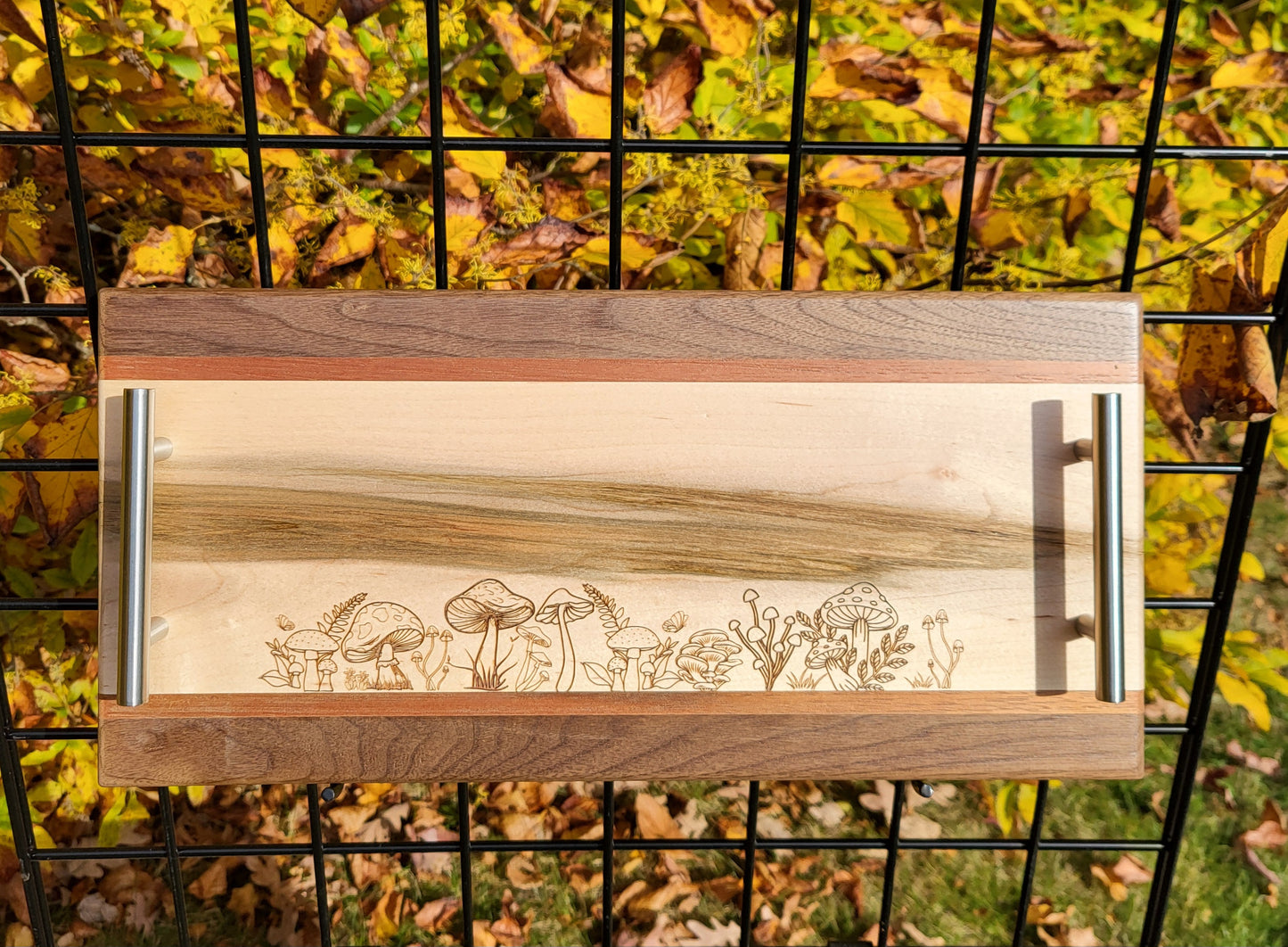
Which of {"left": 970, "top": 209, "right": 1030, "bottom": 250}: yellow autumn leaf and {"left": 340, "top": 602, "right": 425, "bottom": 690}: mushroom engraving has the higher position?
{"left": 970, "top": 209, "right": 1030, "bottom": 250}: yellow autumn leaf

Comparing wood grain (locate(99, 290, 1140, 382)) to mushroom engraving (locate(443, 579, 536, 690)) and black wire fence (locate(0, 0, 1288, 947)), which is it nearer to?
black wire fence (locate(0, 0, 1288, 947))

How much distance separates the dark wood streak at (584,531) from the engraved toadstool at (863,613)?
0.02 metres

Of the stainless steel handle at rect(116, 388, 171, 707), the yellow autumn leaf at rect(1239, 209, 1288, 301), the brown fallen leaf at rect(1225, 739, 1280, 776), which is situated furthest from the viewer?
the brown fallen leaf at rect(1225, 739, 1280, 776)

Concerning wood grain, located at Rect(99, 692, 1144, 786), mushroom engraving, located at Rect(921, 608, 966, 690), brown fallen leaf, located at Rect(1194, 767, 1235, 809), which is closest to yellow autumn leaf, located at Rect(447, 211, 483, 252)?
wood grain, located at Rect(99, 692, 1144, 786)

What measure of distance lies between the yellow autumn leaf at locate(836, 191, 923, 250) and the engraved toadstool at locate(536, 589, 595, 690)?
552 mm

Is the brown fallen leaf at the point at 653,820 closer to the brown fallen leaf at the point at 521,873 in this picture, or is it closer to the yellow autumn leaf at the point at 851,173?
the brown fallen leaf at the point at 521,873

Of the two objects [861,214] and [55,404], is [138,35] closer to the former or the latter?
[55,404]

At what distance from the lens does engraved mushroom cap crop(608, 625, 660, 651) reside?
2.48 ft

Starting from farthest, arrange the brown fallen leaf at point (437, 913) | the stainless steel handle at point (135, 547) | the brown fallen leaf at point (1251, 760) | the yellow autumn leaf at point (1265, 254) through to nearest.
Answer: the brown fallen leaf at point (1251, 760), the brown fallen leaf at point (437, 913), the yellow autumn leaf at point (1265, 254), the stainless steel handle at point (135, 547)

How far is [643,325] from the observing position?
0.75 metres

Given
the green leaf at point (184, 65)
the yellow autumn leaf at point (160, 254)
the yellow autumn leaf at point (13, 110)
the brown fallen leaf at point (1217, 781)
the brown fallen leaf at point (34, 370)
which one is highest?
the green leaf at point (184, 65)

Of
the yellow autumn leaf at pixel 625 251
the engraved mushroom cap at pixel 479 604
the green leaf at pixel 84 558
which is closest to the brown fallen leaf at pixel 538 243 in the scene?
the yellow autumn leaf at pixel 625 251

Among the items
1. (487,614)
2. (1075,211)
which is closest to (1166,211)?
(1075,211)

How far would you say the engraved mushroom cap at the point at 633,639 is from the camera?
0.76 metres
